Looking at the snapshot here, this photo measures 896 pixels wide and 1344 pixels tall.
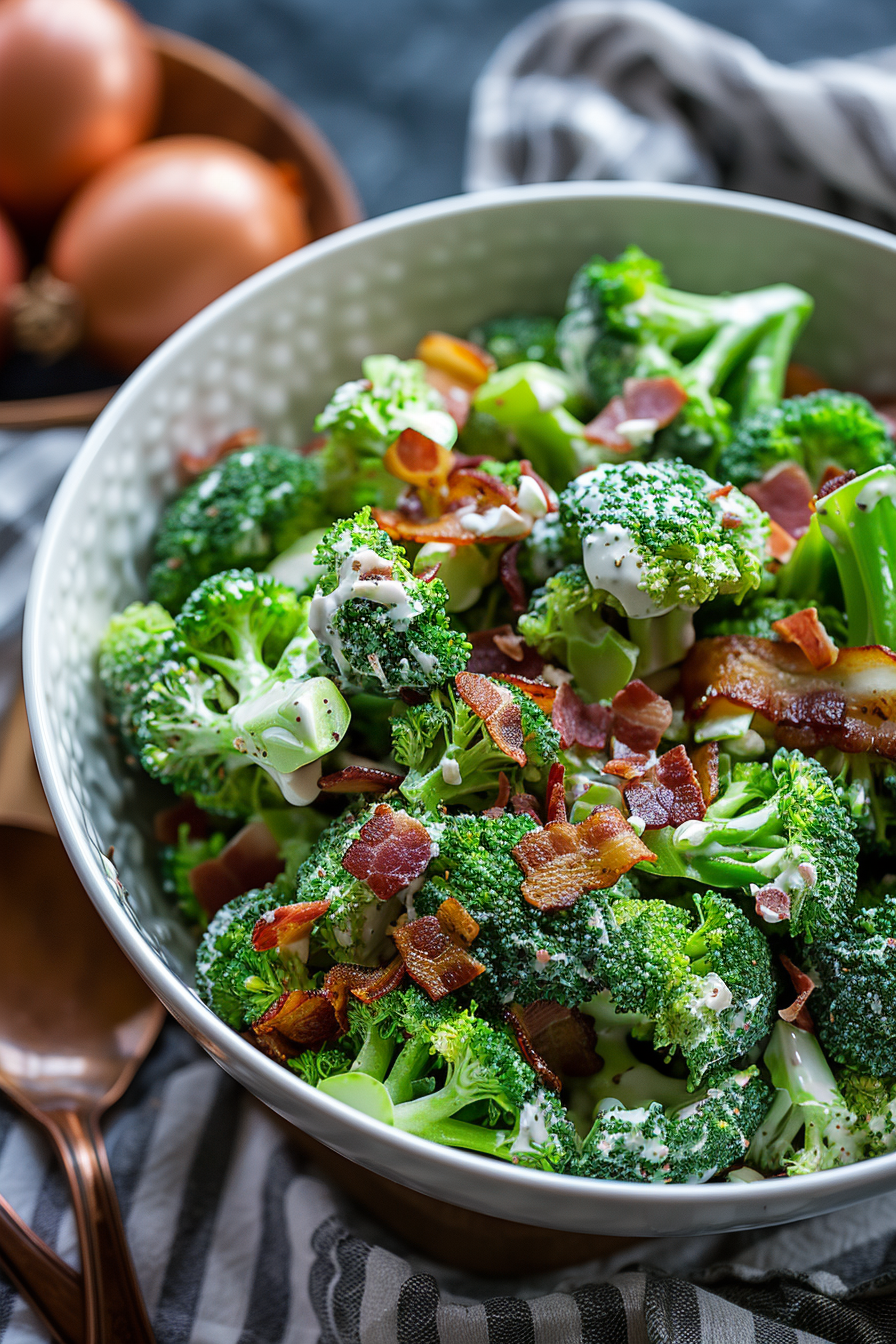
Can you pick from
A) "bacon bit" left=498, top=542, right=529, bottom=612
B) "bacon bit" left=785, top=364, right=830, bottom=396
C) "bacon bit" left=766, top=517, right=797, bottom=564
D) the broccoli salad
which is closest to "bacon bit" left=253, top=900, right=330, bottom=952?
the broccoli salad

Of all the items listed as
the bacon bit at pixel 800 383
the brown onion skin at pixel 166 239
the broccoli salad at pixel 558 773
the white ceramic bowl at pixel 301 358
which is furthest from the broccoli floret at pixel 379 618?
the brown onion skin at pixel 166 239

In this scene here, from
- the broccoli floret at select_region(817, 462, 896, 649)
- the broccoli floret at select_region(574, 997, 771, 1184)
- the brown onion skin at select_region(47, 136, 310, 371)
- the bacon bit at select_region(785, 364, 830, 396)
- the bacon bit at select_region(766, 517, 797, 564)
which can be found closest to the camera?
the broccoli floret at select_region(574, 997, 771, 1184)

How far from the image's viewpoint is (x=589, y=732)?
5.10 ft

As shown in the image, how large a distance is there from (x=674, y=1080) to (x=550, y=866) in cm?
36

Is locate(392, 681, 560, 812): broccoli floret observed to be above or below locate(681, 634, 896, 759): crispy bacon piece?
below

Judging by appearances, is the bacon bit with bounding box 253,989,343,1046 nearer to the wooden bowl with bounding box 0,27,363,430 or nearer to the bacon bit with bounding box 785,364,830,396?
the bacon bit with bounding box 785,364,830,396

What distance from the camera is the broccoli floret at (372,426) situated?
5.74 ft

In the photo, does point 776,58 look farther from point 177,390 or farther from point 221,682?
point 221,682

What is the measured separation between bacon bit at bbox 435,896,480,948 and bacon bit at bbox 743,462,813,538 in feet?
2.73

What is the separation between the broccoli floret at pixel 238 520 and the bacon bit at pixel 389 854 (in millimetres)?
634

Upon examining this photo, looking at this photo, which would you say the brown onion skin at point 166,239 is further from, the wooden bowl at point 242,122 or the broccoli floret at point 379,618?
the broccoli floret at point 379,618

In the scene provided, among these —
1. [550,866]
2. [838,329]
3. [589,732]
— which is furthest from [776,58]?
[550,866]

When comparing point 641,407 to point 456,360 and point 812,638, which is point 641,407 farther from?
point 812,638

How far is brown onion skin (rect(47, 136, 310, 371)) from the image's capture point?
2.66 metres
